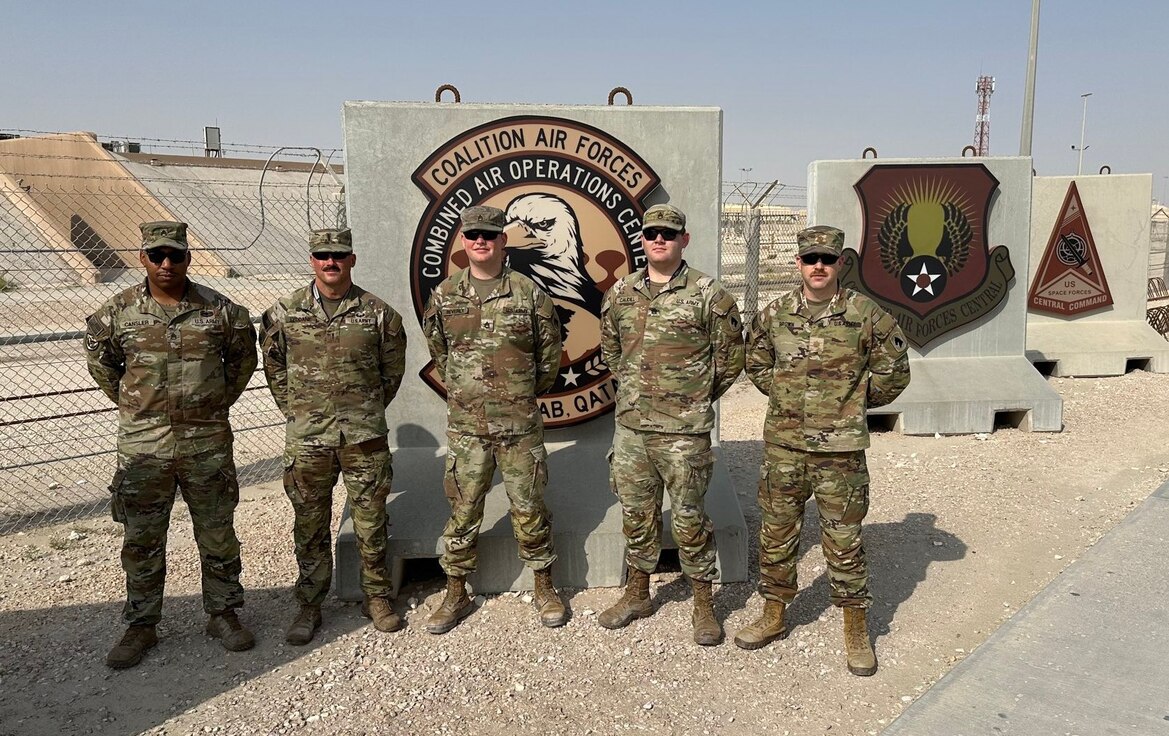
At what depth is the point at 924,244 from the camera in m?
7.72

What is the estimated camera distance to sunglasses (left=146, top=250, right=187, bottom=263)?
3.55 m

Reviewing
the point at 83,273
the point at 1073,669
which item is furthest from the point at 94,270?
the point at 83,273

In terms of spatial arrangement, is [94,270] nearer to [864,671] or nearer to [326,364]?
[326,364]

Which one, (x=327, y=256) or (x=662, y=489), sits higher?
(x=327, y=256)

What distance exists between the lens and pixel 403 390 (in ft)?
16.0

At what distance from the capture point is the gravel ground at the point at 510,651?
330 centimetres

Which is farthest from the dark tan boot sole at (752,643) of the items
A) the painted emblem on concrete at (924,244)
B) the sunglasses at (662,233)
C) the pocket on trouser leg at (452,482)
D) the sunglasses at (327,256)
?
the painted emblem on concrete at (924,244)

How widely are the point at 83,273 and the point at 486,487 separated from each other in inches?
700

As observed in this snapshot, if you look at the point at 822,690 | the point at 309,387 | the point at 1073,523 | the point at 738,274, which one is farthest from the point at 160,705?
the point at 738,274

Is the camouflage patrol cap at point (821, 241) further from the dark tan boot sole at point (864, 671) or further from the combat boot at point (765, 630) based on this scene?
the dark tan boot sole at point (864, 671)

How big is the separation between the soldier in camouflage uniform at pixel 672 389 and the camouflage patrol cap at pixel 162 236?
6.35 ft

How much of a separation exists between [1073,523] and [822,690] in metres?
2.86

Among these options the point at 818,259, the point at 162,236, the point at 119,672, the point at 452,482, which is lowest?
the point at 119,672

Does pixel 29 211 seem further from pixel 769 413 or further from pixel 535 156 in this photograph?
pixel 769 413
